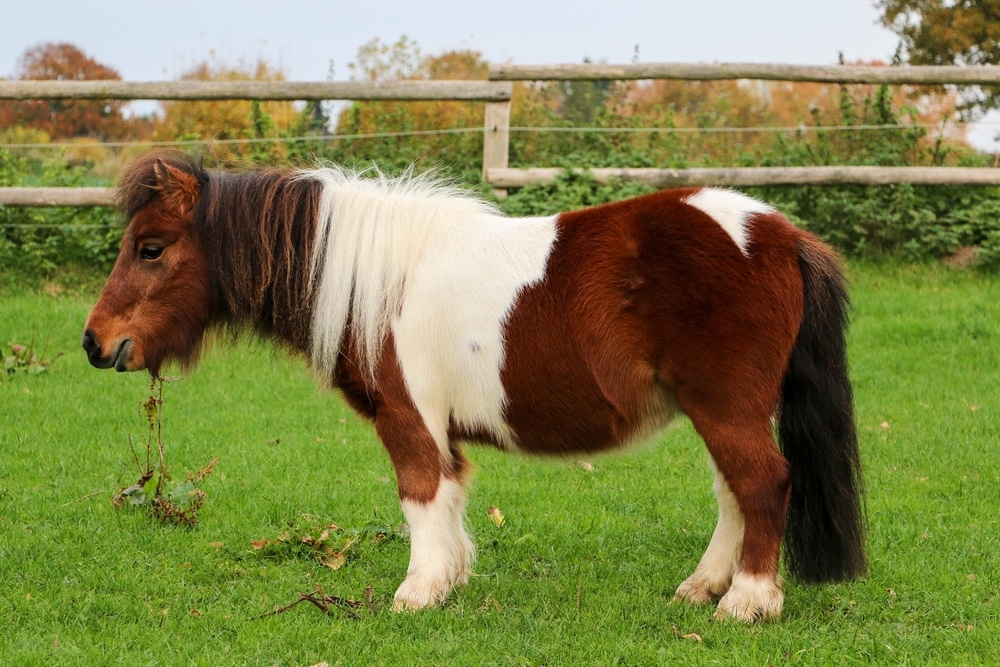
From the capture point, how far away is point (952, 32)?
18766 mm

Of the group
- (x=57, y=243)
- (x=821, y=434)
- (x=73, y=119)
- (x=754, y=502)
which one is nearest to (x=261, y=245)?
(x=754, y=502)

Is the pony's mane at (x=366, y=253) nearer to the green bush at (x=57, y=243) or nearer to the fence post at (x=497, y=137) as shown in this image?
the fence post at (x=497, y=137)

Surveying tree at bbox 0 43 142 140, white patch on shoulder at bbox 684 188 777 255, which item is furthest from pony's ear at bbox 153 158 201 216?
tree at bbox 0 43 142 140

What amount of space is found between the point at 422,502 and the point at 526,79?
288 inches

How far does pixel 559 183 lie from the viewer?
34.2 feet

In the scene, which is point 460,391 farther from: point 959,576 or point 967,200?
point 967,200

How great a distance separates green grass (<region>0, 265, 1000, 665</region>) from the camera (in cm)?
389

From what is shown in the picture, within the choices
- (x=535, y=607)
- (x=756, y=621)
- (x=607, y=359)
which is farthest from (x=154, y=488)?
(x=756, y=621)

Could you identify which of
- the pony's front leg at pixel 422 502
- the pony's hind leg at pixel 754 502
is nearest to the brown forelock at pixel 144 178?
the pony's front leg at pixel 422 502

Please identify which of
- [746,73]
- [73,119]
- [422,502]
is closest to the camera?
[422,502]

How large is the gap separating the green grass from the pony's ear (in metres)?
0.76

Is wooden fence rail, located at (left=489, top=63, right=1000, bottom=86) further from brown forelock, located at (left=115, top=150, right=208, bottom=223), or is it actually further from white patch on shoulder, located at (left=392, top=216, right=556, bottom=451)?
white patch on shoulder, located at (left=392, top=216, right=556, bottom=451)

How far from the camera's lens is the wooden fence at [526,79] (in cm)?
1051

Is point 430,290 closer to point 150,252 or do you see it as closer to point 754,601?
point 150,252
